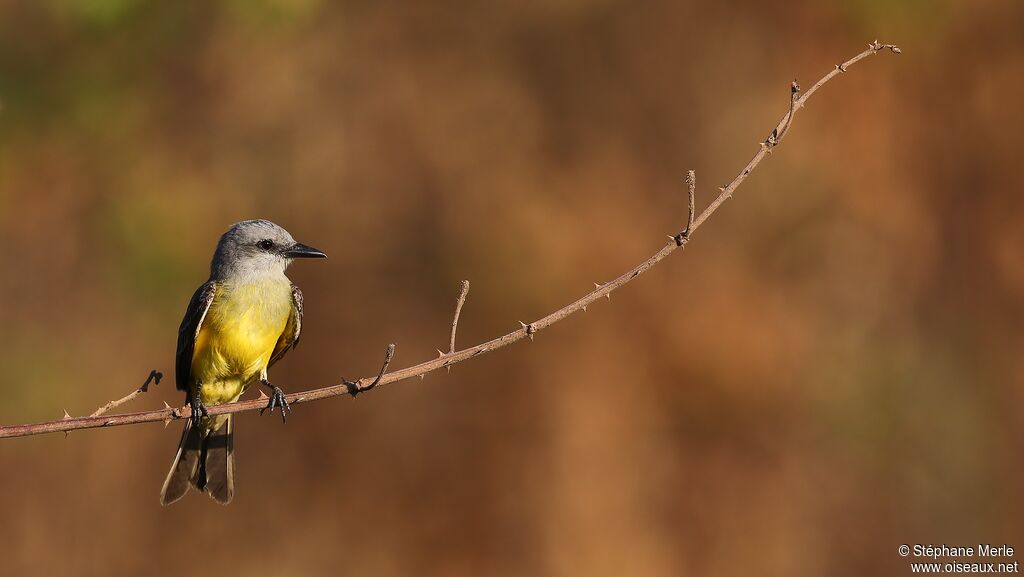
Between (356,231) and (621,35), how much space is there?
3445 mm

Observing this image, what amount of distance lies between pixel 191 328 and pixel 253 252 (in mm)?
560

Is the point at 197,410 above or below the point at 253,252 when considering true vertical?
below

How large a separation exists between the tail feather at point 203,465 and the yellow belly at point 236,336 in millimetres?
225

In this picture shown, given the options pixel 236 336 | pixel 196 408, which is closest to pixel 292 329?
pixel 236 336

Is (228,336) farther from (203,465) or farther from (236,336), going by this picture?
(203,465)

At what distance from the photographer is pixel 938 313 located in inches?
455

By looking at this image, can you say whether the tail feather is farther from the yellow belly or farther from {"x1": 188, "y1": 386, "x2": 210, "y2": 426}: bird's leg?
the yellow belly

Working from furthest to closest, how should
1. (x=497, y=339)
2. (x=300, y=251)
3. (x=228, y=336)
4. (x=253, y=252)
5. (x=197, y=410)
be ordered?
(x=253, y=252)
(x=300, y=251)
(x=228, y=336)
(x=197, y=410)
(x=497, y=339)

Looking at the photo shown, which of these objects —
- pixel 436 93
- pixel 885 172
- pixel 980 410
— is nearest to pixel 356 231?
pixel 436 93

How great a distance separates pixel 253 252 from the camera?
21.4ft

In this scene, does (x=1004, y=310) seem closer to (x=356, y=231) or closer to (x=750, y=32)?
(x=750, y=32)

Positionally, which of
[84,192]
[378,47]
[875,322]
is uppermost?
[378,47]

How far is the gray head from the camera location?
21.3 ft

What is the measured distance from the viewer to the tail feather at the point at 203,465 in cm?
629
